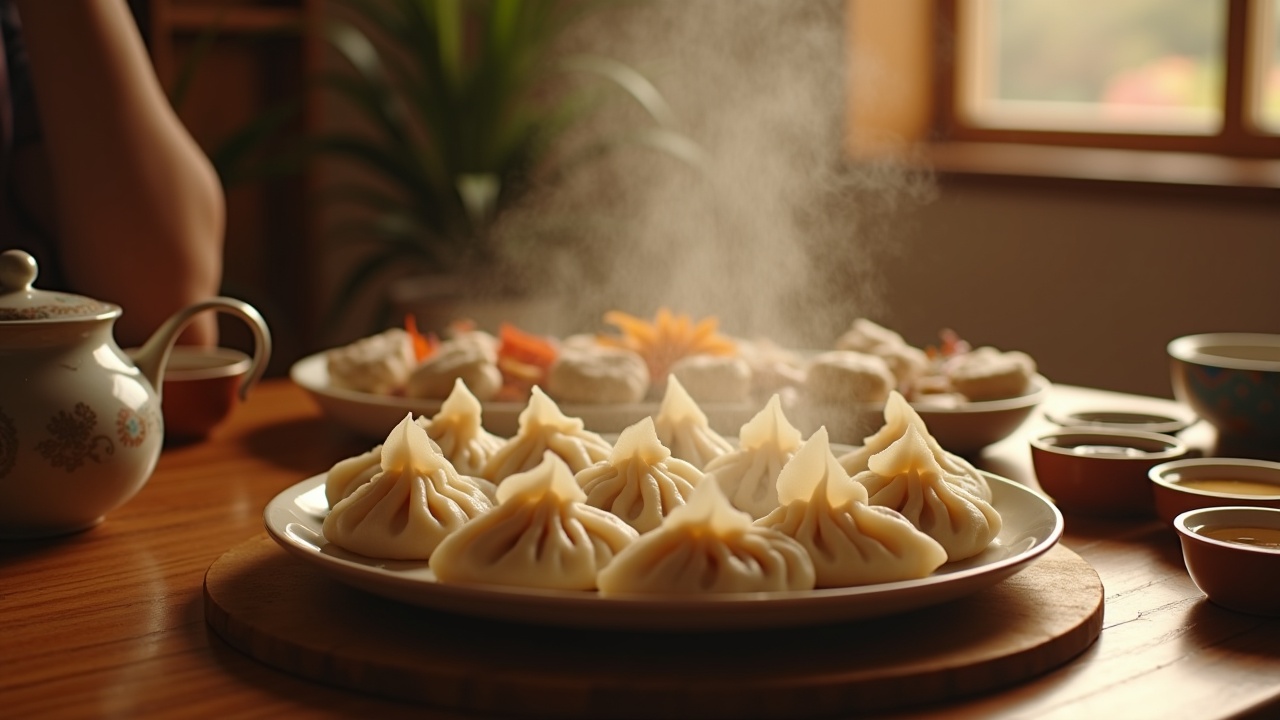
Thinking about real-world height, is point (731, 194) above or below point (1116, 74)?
below

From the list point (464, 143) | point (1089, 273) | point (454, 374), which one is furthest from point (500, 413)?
point (464, 143)

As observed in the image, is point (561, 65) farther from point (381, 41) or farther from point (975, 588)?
point (975, 588)

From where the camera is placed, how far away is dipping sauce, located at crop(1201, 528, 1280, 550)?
1056 millimetres

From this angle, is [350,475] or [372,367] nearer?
[350,475]

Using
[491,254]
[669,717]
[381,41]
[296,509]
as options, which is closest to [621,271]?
[491,254]

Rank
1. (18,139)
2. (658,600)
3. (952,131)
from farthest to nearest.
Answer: (952,131), (18,139), (658,600)

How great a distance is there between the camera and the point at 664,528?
855mm

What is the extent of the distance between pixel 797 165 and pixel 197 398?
102 inches

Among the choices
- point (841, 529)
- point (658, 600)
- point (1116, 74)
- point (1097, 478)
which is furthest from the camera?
point (1116, 74)

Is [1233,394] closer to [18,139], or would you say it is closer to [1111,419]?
[1111,419]

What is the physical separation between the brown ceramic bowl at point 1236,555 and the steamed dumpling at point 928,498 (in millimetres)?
147

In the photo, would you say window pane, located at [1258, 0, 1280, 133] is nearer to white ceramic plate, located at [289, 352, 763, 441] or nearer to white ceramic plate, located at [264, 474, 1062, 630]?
white ceramic plate, located at [289, 352, 763, 441]

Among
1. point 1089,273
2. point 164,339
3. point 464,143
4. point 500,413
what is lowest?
point 1089,273

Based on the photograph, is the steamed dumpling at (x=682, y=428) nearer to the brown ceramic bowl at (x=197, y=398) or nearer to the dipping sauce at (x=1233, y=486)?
the dipping sauce at (x=1233, y=486)
